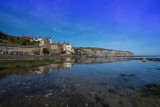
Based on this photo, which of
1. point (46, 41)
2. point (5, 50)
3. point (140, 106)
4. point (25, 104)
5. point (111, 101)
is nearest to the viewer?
point (25, 104)

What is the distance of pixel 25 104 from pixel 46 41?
63.4 meters

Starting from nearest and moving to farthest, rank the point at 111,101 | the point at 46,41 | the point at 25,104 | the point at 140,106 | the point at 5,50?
1. the point at 25,104
2. the point at 140,106
3. the point at 111,101
4. the point at 5,50
5. the point at 46,41

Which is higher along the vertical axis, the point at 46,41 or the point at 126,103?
the point at 46,41

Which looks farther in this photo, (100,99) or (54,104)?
(100,99)

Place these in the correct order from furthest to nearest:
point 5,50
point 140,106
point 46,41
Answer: point 46,41 < point 5,50 < point 140,106

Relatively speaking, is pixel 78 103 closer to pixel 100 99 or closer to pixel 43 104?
pixel 100 99

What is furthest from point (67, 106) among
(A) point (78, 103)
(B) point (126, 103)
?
(B) point (126, 103)

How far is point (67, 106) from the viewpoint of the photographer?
4.29m

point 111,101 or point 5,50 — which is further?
point 5,50

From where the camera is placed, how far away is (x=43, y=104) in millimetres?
4363

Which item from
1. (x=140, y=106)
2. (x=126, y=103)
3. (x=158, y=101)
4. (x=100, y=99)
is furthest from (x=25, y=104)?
(x=158, y=101)

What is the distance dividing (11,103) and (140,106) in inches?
290

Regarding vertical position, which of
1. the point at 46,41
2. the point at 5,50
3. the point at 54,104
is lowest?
the point at 54,104

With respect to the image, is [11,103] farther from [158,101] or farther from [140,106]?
[158,101]
